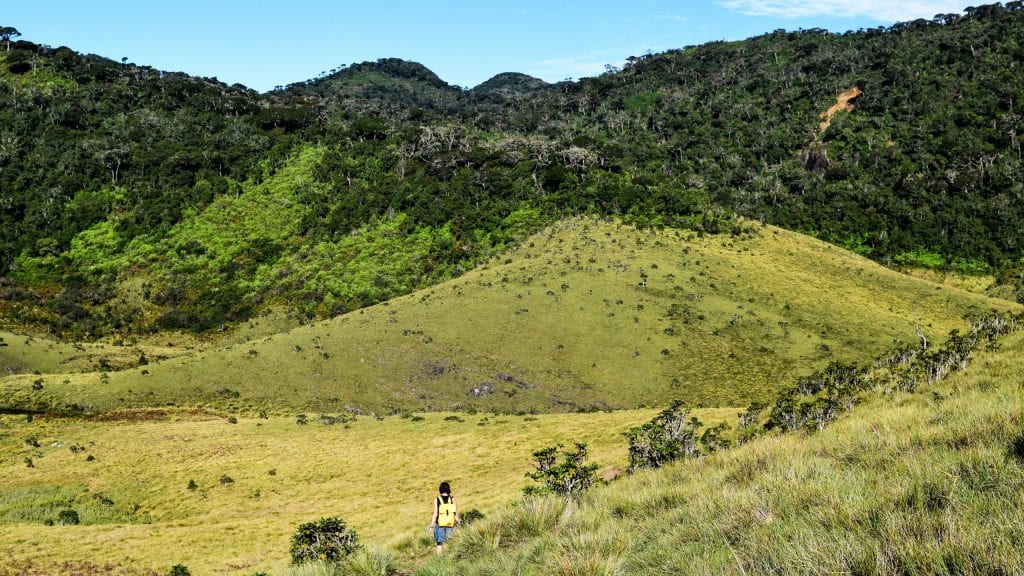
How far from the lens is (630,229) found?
85.5 meters

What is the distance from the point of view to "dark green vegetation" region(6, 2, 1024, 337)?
290ft

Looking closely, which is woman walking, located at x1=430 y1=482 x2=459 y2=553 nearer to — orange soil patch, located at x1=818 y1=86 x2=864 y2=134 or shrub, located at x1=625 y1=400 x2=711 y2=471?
shrub, located at x1=625 y1=400 x2=711 y2=471

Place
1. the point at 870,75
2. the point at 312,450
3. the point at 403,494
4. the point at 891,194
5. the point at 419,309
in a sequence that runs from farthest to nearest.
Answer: the point at 870,75 < the point at 891,194 < the point at 419,309 < the point at 312,450 < the point at 403,494

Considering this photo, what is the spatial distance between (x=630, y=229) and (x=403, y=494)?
63.2 meters

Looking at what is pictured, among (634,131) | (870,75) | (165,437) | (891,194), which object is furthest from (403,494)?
(870,75)

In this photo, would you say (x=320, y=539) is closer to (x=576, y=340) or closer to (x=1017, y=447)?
(x=1017, y=447)

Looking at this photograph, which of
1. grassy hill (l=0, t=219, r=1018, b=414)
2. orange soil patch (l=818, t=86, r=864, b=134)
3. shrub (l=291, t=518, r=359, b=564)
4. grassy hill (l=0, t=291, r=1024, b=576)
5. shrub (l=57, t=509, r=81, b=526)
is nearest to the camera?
grassy hill (l=0, t=291, r=1024, b=576)

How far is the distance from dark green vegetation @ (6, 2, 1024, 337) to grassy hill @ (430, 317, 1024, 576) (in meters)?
75.4

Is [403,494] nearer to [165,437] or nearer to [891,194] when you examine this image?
[165,437]

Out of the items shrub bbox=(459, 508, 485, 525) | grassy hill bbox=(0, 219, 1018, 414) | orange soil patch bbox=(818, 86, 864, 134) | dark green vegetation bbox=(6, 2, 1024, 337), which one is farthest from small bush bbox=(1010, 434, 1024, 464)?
orange soil patch bbox=(818, 86, 864, 134)

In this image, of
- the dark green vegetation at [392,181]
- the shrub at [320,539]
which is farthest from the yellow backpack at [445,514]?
the dark green vegetation at [392,181]

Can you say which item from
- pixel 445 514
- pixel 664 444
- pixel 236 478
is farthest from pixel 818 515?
pixel 236 478

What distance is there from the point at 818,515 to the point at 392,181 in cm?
10415

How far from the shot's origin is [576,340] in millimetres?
61844
